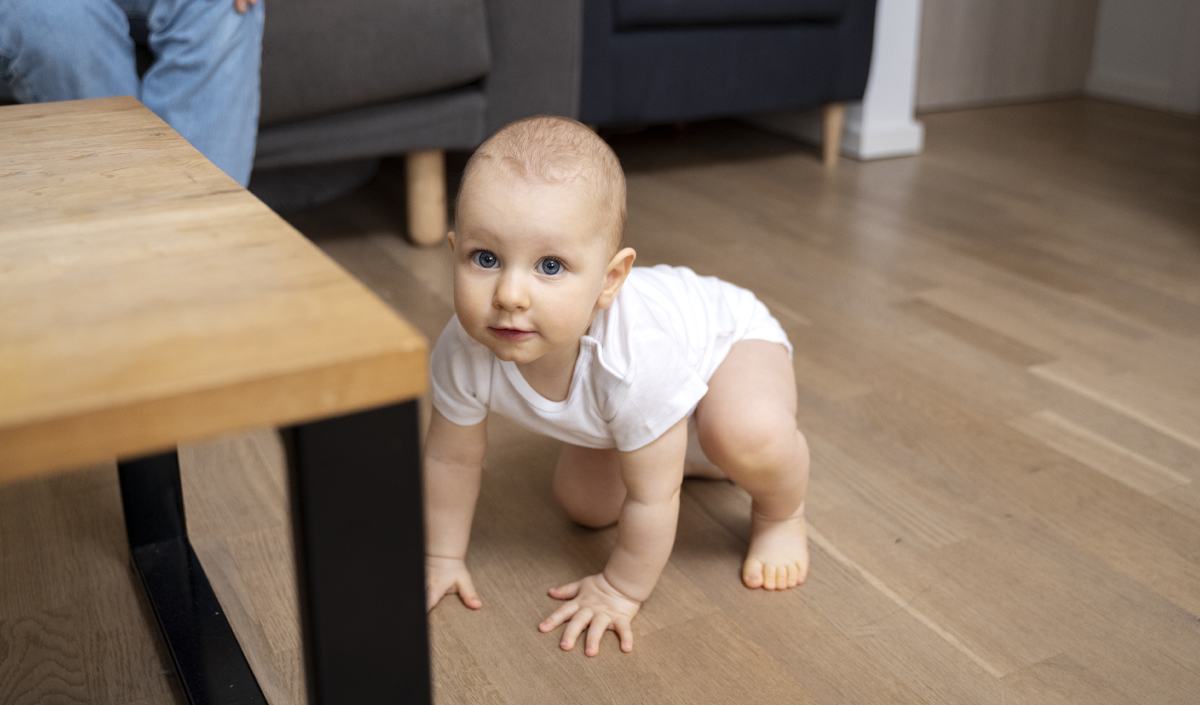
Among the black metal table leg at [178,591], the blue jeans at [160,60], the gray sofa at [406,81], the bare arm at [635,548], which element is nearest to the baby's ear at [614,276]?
the bare arm at [635,548]

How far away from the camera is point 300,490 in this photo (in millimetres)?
338

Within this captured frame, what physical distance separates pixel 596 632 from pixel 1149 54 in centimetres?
266

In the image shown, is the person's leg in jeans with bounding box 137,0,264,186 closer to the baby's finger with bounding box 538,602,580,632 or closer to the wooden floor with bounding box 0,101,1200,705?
the wooden floor with bounding box 0,101,1200,705

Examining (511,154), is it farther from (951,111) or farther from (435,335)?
(951,111)

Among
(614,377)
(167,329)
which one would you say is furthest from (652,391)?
(167,329)

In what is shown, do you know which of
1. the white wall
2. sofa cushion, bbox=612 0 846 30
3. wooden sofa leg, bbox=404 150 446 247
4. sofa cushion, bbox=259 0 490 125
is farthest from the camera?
the white wall

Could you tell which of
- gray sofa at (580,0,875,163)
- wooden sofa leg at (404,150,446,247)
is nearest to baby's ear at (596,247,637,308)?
wooden sofa leg at (404,150,446,247)

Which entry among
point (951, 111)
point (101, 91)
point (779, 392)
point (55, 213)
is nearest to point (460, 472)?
point (779, 392)

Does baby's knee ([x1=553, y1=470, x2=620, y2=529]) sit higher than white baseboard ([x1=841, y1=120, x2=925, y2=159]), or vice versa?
white baseboard ([x1=841, y1=120, x2=925, y2=159])

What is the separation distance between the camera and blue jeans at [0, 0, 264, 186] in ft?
3.59

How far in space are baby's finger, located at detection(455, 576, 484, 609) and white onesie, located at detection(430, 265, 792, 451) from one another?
5.1 inches

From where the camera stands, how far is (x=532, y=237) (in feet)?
2.04

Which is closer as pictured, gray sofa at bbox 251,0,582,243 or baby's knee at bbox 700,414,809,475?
baby's knee at bbox 700,414,809,475

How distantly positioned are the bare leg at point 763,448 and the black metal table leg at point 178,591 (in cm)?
36
